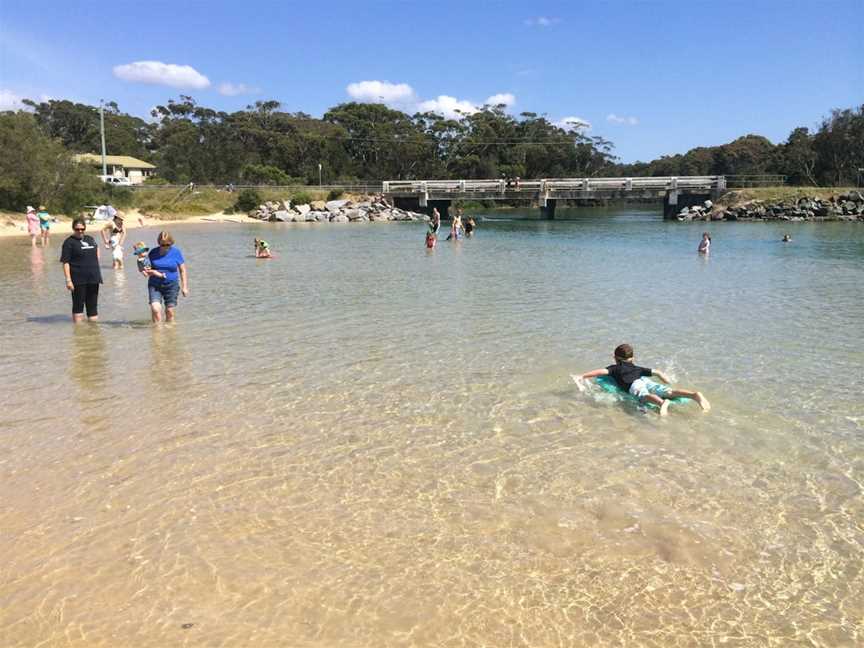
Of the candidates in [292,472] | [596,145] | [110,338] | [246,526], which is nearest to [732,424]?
[292,472]

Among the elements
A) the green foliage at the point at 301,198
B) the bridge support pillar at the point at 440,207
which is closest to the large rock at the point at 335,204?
the green foliage at the point at 301,198

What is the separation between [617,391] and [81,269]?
9451 mm

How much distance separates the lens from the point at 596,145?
387ft

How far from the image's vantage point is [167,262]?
11188 millimetres

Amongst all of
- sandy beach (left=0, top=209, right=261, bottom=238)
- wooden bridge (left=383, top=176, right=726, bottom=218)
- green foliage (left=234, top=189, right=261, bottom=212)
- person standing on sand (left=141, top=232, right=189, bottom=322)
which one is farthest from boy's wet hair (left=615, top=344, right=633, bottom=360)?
green foliage (left=234, top=189, right=261, bottom=212)

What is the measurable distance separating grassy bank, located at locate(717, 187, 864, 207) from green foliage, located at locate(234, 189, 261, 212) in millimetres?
49429

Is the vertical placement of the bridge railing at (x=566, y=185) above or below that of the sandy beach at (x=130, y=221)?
above

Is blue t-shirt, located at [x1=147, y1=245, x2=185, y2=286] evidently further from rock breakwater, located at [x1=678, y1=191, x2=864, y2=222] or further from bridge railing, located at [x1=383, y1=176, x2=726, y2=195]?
rock breakwater, located at [x1=678, y1=191, x2=864, y2=222]

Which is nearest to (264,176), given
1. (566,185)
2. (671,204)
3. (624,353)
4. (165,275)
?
(566,185)

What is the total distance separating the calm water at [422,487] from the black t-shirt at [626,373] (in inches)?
12.6

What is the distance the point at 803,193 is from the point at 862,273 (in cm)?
5423

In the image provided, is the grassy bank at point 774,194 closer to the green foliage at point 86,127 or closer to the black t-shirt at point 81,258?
the black t-shirt at point 81,258

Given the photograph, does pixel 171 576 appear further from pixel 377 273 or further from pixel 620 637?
pixel 377 273

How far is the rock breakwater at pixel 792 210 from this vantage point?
2498 inches
